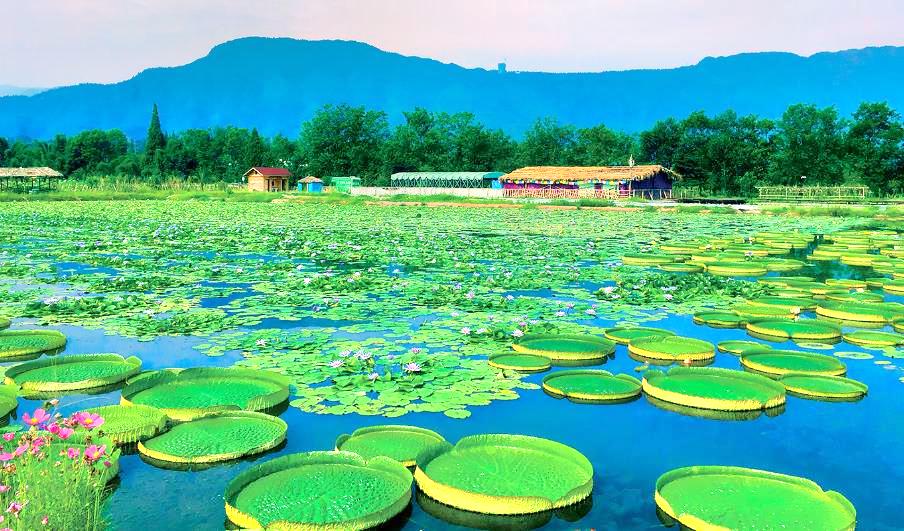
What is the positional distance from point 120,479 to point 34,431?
1.35 meters

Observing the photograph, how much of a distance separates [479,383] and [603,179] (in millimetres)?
48369

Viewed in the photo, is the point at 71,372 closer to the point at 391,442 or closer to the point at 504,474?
the point at 391,442

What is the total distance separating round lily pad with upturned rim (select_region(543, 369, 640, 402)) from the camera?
6164mm

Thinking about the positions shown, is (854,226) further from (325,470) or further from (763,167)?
(763,167)

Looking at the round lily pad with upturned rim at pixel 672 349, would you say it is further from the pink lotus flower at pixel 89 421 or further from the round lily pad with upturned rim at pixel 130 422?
the pink lotus flower at pixel 89 421

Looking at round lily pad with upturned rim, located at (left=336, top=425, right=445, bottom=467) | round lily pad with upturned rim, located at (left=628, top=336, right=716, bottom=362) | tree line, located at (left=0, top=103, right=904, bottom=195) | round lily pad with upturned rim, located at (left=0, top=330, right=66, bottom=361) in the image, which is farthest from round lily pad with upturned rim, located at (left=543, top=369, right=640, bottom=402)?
tree line, located at (left=0, top=103, right=904, bottom=195)

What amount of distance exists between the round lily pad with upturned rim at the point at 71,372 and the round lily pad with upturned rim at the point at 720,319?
22.5ft

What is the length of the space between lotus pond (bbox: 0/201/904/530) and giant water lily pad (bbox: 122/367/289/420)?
2 centimetres

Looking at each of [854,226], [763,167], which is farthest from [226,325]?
[763,167]

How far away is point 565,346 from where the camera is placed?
300 inches

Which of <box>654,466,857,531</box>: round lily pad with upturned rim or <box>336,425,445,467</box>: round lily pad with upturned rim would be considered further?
<box>336,425,445,467</box>: round lily pad with upturned rim

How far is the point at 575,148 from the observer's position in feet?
242

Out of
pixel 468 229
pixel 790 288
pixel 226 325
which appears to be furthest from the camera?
pixel 468 229

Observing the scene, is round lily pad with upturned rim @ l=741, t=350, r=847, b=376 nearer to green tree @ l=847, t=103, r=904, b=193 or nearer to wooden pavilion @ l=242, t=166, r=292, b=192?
green tree @ l=847, t=103, r=904, b=193
